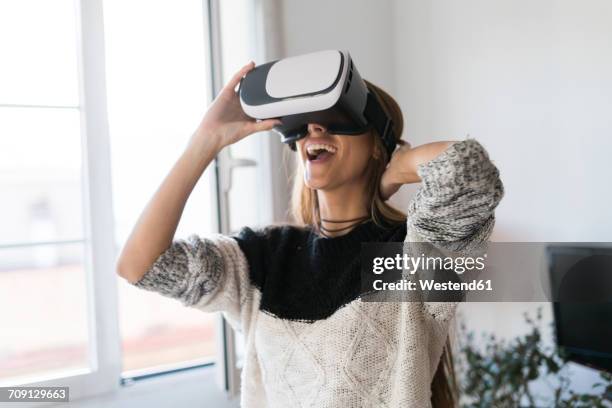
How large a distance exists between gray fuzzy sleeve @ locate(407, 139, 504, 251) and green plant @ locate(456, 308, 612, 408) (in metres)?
0.64

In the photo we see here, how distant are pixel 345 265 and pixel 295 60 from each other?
359 millimetres

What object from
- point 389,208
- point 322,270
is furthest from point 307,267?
point 389,208

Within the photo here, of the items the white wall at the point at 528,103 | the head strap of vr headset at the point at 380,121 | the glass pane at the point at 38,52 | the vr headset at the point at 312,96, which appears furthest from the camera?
the glass pane at the point at 38,52

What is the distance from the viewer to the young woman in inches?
33.0

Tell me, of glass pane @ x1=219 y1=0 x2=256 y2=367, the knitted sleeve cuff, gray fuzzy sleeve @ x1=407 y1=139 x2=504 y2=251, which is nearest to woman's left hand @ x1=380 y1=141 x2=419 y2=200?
gray fuzzy sleeve @ x1=407 y1=139 x2=504 y2=251

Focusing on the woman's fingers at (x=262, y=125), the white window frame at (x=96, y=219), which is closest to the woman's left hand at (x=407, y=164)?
the woman's fingers at (x=262, y=125)

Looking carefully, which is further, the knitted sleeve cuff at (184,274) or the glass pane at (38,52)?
the glass pane at (38,52)

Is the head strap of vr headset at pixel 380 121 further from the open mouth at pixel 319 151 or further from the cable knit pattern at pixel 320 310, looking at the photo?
the cable knit pattern at pixel 320 310

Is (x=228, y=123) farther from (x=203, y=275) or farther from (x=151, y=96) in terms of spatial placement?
(x=151, y=96)

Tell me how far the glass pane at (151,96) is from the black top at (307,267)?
1.85ft

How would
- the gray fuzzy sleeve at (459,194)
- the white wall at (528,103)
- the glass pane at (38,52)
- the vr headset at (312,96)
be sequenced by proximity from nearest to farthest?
the gray fuzzy sleeve at (459,194) → the vr headset at (312,96) → the white wall at (528,103) → the glass pane at (38,52)

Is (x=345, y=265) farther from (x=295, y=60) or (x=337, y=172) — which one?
(x=295, y=60)

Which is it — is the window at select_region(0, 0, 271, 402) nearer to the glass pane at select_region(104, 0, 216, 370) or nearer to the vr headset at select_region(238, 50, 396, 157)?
the glass pane at select_region(104, 0, 216, 370)

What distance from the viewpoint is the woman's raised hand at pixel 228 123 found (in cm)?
93
